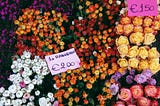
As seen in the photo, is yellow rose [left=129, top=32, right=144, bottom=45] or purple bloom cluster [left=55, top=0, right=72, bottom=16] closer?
yellow rose [left=129, top=32, right=144, bottom=45]

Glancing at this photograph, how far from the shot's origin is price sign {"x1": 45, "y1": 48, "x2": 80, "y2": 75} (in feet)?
4.56

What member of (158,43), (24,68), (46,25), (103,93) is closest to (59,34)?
(46,25)

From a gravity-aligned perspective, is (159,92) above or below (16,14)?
below

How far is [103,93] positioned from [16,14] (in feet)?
1.70

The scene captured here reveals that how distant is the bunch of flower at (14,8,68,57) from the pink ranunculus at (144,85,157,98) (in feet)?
1.28

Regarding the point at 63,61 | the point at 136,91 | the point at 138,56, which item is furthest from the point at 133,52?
the point at 63,61

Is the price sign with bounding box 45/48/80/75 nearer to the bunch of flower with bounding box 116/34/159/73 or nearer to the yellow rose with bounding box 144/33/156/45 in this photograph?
the bunch of flower with bounding box 116/34/159/73

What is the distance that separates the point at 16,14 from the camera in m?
1.47

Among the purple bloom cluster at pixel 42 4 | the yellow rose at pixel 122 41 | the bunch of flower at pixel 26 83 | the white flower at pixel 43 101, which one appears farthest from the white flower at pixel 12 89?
the yellow rose at pixel 122 41

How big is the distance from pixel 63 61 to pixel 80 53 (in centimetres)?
8

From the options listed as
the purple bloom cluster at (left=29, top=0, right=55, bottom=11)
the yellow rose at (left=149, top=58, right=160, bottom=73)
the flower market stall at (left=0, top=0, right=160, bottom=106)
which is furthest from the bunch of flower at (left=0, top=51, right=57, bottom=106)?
the yellow rose at (left=149, top=58, right=160, bottom=73)

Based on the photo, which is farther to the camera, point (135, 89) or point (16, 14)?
point (16, 14)

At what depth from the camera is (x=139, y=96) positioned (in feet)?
4.35

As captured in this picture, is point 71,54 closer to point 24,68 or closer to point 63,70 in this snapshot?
point 63,70
